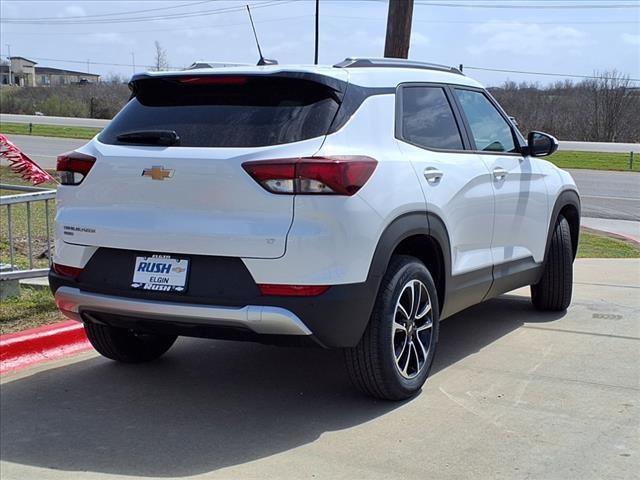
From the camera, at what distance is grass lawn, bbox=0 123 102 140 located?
3669cm

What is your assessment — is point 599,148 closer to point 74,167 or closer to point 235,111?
point 235,111

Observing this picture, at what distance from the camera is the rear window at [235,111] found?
13.5 feet

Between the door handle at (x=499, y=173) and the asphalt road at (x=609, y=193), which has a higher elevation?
the door handle at (x=499, y=173)

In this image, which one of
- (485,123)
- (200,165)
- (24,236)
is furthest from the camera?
(24,236)

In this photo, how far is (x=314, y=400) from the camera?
15.6ft

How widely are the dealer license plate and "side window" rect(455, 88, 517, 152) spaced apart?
243 centimetres

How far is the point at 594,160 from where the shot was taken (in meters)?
31.3

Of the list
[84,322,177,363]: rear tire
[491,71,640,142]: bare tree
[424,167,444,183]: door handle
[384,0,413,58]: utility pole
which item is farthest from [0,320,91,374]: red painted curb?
[491,71,640,142]: bare tree

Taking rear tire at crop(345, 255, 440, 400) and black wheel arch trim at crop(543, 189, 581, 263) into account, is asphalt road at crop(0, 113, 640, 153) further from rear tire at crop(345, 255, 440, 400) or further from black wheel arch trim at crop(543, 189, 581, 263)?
rear tire at crop(345, 255, 440, 400)

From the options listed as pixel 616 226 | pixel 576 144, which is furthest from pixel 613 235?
pixel 576 144

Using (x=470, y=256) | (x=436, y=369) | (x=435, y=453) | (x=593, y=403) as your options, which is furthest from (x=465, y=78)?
(x=435, y=453)

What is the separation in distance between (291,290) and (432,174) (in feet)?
4.28

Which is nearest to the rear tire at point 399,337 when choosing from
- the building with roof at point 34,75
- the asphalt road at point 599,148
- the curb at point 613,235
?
the curb at point 613,235

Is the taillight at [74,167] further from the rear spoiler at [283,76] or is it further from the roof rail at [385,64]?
the roof rail at [385,64]
